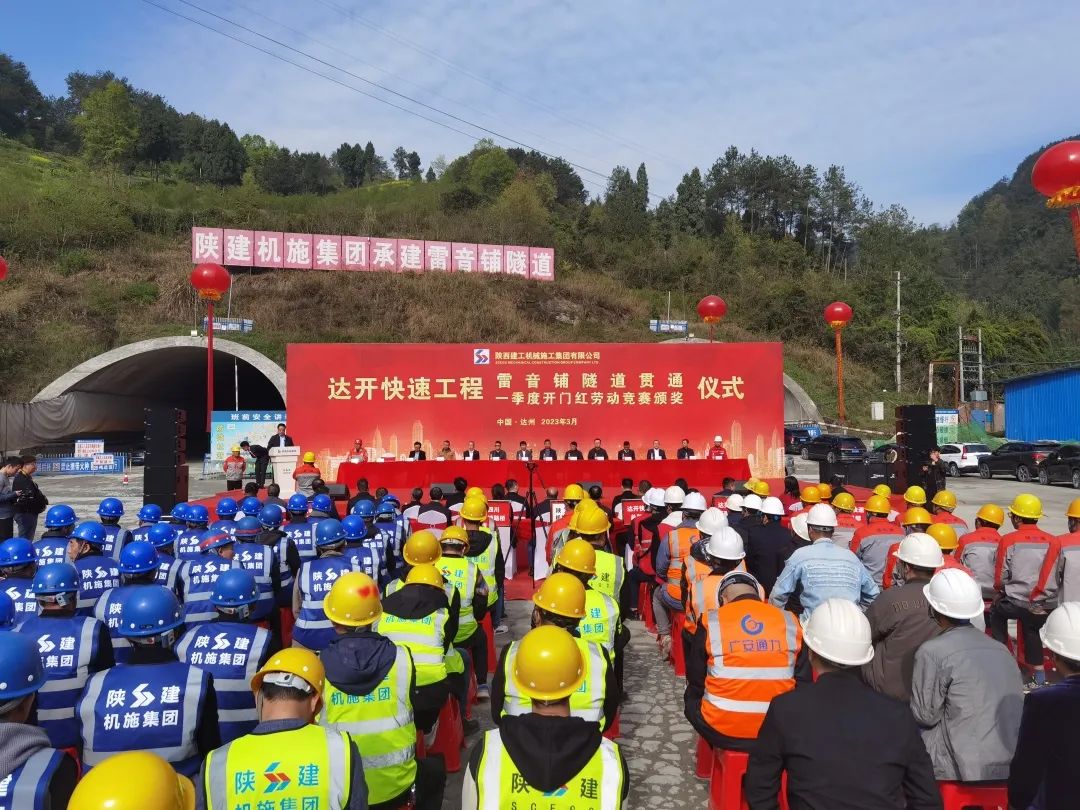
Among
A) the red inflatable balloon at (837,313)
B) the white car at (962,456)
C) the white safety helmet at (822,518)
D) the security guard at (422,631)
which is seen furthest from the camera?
the white car at (962,456)

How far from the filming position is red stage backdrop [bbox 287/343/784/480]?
16.8 m

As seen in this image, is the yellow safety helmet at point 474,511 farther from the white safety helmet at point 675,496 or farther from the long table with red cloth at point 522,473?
the long table with red cloth at point 522,473

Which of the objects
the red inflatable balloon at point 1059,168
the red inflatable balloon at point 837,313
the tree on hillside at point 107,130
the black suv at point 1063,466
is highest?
the tree on hillside at point 107,130

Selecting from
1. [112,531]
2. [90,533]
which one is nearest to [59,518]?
[112,531]

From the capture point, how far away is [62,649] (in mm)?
3070

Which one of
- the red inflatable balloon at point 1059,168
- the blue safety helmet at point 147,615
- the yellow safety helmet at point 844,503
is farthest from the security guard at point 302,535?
the red inflatable balloon at point 1059,168

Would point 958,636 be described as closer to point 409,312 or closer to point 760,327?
point 409,312

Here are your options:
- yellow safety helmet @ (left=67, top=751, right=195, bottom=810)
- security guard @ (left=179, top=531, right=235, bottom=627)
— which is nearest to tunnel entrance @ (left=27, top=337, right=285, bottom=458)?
security guard @ (left=179, top=531, right=235, bottom=627)

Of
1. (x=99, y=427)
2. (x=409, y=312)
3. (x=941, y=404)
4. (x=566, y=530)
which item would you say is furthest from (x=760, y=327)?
(x=566, y=530)

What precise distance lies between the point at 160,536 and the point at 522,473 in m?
7.29

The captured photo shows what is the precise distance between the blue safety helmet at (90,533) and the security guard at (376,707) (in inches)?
120

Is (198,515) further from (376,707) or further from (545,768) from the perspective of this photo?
(545,768)

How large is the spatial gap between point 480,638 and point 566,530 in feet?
3.92

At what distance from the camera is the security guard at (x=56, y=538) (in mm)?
4914
